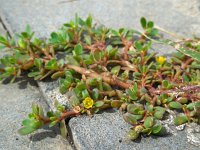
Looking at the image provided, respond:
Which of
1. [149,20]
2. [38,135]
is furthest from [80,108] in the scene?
[149,20]

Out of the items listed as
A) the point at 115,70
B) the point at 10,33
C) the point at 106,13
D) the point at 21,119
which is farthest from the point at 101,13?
the point at 21,119

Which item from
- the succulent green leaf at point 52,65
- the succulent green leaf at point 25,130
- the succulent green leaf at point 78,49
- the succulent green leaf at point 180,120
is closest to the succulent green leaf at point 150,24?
the succulent green leaf at point 78,49

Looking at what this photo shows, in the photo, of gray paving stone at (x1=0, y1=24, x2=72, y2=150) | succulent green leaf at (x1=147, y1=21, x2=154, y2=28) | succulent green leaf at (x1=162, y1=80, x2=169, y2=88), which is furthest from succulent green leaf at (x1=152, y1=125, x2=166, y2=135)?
succulent green leaf at (x1=147, y1=21, x2=154, y2=28)

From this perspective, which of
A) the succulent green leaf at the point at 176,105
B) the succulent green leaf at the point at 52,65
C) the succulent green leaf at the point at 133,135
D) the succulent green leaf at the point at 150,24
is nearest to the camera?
the succulent green leaf at the point at 133,135

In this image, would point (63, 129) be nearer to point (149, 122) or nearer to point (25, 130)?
point (25, 130)

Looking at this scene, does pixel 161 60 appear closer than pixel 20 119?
No

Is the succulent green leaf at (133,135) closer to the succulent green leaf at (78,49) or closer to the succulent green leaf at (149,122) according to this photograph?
the succulent green leaf at (149,122)

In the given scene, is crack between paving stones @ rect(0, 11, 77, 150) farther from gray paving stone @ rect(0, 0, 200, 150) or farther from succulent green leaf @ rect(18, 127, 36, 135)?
succulent green leaf @ rect(18, 127, 36, 135)

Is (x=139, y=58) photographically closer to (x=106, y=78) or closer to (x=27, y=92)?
(x=106, y=78)

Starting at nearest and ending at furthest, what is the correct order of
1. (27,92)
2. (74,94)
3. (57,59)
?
(74,94)
(27,92)
(57,59)
